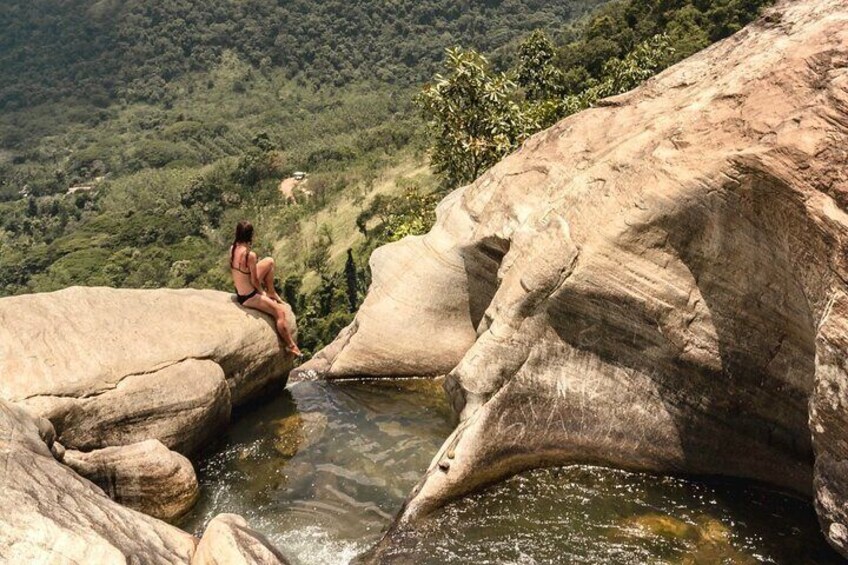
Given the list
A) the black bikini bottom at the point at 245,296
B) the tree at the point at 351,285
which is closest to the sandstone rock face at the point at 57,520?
the black bikini bottom at the point at 245,296

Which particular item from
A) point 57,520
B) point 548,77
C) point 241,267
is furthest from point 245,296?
point 548,77

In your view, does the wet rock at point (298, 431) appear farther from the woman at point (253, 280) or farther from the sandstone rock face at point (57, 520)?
the sandstone rock face at point (57, 520)

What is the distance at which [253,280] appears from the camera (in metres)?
14.0

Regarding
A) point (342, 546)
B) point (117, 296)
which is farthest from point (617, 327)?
point (117, 296)

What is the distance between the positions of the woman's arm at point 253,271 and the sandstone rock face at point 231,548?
587 cm

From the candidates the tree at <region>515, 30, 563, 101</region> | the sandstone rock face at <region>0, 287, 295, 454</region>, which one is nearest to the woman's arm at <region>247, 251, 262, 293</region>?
the sandstone rock face at <region>0, 287, 295, 454</region>

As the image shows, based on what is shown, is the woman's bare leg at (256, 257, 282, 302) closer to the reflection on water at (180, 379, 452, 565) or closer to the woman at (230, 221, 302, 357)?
the woman at (230, 221, 302, 357)

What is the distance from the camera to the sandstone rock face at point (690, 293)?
333 inches

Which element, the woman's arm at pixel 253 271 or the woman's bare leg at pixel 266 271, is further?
the woman's bare leg at pixel 266 271

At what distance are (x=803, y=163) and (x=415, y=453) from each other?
7370 mm

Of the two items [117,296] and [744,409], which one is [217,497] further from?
[744,409]

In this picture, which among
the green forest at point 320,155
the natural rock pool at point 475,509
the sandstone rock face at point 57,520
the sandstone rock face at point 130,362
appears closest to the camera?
the sandstone rock face at point 57,520

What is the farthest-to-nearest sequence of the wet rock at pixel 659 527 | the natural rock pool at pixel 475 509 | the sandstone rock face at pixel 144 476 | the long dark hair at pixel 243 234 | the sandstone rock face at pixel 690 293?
the long dark hair at pixel 243 234 → the sandstone rock face at pixel 144 476 → the wet rock at pixel 659 527 → the natural rock pool at pixel 475 509 → the sandstone rock face at pixel 690 293

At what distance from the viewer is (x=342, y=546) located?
31.9ft
